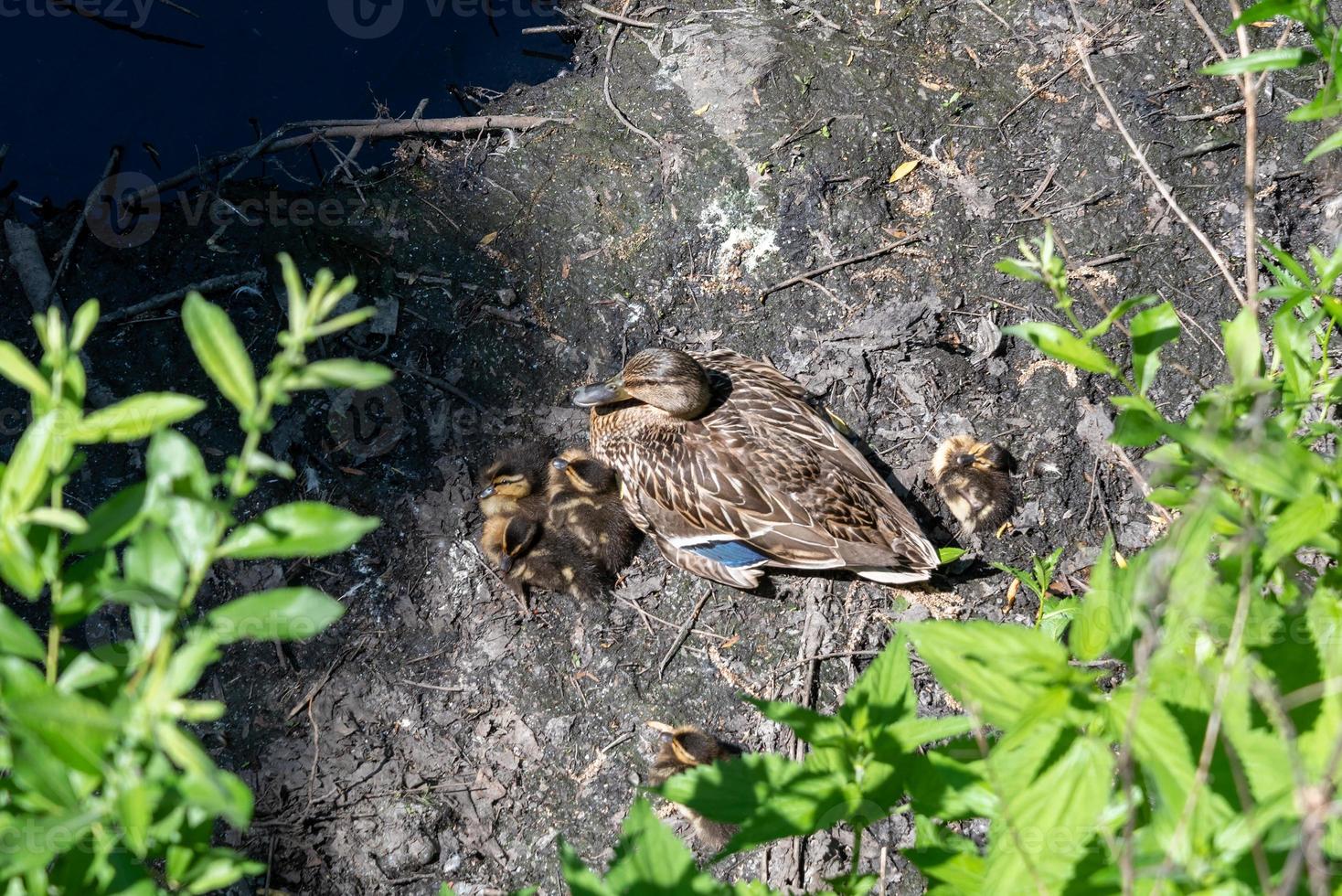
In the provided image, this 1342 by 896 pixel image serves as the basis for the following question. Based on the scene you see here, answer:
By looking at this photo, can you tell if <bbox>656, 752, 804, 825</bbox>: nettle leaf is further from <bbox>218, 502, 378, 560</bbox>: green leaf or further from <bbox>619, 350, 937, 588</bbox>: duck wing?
<bbox>619, 350, 937, 588</bbox>: duck wing

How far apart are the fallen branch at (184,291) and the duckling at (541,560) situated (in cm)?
154

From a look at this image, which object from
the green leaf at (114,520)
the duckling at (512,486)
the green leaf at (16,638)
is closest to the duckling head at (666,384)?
the duckling at (512,486)

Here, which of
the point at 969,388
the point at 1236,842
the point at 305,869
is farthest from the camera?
the point at 969,388

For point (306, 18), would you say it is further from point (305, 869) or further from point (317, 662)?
point (305, 869)

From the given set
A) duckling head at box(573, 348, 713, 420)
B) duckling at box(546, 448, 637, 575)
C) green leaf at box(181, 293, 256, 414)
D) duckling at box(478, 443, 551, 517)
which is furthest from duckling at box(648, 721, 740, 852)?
green leaf at box(181, 293, 256, 414)

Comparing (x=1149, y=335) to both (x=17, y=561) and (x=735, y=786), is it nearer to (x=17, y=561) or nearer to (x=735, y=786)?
(x=735, y=786)

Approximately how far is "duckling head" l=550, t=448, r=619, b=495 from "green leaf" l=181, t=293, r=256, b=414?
2742mm

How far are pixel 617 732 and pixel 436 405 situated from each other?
1.49 m

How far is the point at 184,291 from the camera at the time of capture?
3.93 metres

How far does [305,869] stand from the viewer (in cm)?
329

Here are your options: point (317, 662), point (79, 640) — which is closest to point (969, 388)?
point (317, 662)

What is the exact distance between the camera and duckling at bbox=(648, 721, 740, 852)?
3.24 m

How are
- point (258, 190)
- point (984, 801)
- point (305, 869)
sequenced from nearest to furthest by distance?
1. point (984, 801)
2. point (305, 869)
3. point (258, 190)

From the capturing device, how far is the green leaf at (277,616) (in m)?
0.95
